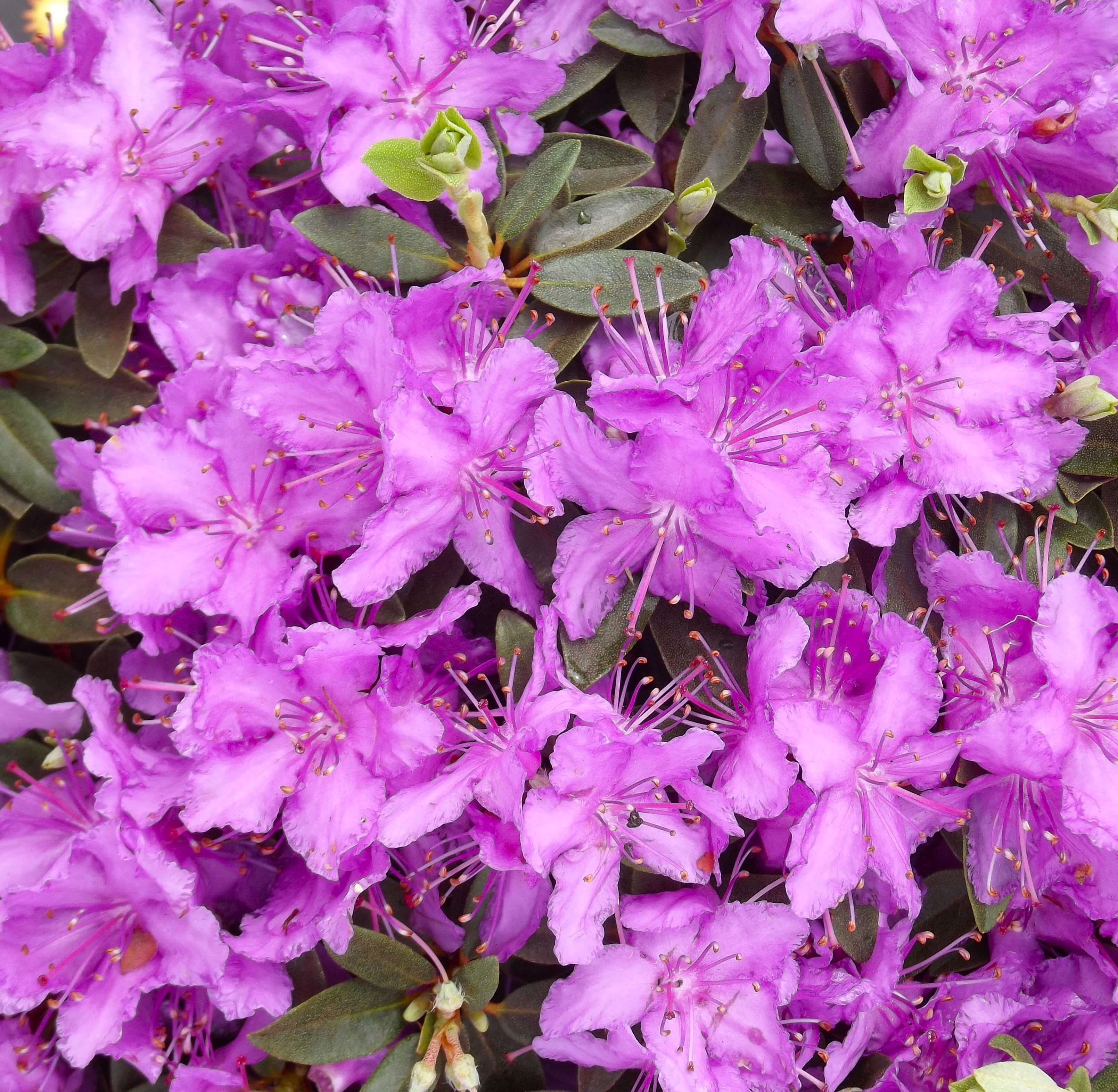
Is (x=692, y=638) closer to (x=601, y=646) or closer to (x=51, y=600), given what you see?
(x=601, y=646)

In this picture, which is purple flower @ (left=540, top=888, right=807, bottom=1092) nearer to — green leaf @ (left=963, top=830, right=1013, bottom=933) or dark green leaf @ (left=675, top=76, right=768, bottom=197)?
green leaf @ (left=963, top=830, right=1013, bottom=933)

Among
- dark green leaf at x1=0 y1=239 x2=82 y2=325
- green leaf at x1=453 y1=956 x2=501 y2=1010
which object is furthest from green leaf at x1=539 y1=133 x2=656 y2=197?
green leaf at x1=453 y1=956 x2=501 y2=1010

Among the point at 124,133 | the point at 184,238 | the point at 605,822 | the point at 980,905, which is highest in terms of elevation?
the point at 124,133

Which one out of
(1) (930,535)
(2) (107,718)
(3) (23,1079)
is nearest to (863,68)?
(1) (930,535)

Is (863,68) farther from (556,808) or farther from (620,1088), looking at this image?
(620,1088)

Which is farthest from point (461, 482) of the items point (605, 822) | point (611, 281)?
point (605, 822)
